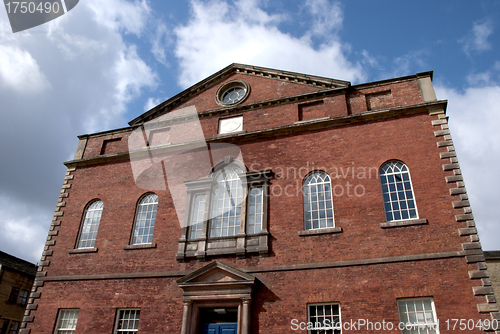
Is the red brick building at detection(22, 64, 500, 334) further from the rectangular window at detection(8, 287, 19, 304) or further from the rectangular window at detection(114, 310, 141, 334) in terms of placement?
the rectangular window at detection(8, 287, 19, 304)

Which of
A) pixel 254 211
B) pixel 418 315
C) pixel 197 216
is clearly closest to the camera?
pixel 418 315

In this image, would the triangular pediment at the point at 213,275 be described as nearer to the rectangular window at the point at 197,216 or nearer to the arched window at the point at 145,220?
the rectangular window at the point at 197,216

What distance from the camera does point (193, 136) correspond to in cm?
1570

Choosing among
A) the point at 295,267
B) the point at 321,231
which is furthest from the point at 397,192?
the point at 295,267

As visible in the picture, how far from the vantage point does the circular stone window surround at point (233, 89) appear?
16031 mm

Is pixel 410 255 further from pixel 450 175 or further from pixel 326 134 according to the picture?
pixel 326 134

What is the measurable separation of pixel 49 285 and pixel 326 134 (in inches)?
463

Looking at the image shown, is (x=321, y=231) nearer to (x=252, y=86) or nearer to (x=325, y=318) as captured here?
(x=325, y=318)

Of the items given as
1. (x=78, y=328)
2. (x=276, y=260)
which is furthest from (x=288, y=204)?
(x=78, y=328)

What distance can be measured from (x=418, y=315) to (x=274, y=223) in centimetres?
491

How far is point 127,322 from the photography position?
12.5 metres

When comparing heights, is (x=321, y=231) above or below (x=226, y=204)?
below

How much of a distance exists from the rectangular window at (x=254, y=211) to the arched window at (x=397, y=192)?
410 cm

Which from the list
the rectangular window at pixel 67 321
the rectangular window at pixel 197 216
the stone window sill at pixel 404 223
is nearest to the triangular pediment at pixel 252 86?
the rectangular window at pixel 197 216
